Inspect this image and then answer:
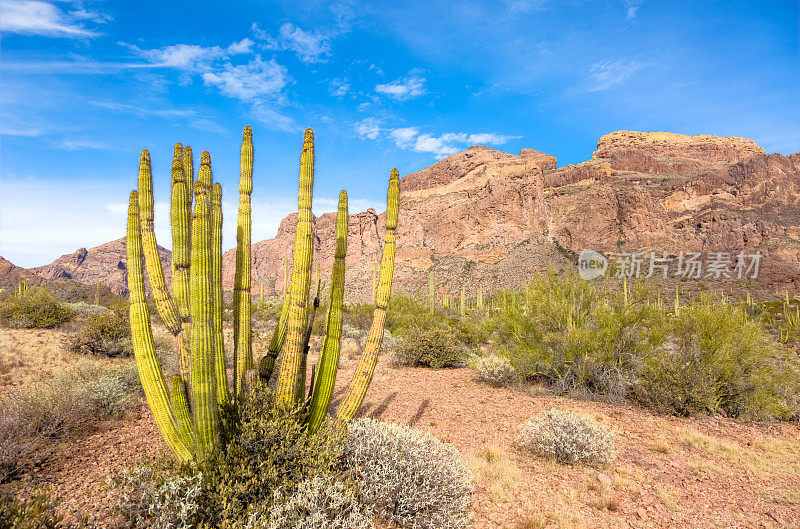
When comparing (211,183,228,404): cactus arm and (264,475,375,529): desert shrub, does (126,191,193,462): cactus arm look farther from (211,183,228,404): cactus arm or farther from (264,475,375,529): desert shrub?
(264,475,375,529): desert shrub

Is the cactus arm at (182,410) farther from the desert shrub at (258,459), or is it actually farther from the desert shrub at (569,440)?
the desert shrub at (569,440)

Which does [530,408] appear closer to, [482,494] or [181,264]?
[482,494]

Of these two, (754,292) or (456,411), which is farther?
(754,292)

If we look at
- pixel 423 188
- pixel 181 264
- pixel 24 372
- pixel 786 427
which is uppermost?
pixel 423 188

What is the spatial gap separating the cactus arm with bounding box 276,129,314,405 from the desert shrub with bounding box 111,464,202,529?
123 centimetres

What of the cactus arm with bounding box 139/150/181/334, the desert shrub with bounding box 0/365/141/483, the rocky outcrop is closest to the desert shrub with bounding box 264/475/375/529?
the cactus arm with bounding box 139/150/181/334

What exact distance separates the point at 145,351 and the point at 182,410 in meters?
0.94

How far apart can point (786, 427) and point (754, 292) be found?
172ft

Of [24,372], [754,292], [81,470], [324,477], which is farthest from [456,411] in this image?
[754,292]

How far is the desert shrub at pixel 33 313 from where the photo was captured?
1473 cm

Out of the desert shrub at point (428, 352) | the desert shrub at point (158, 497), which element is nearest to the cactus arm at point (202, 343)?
the desert shrub at point (158, 497)

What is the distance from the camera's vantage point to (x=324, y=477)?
353cm

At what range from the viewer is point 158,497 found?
3016 millimetres

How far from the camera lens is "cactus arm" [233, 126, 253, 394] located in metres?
4.83
